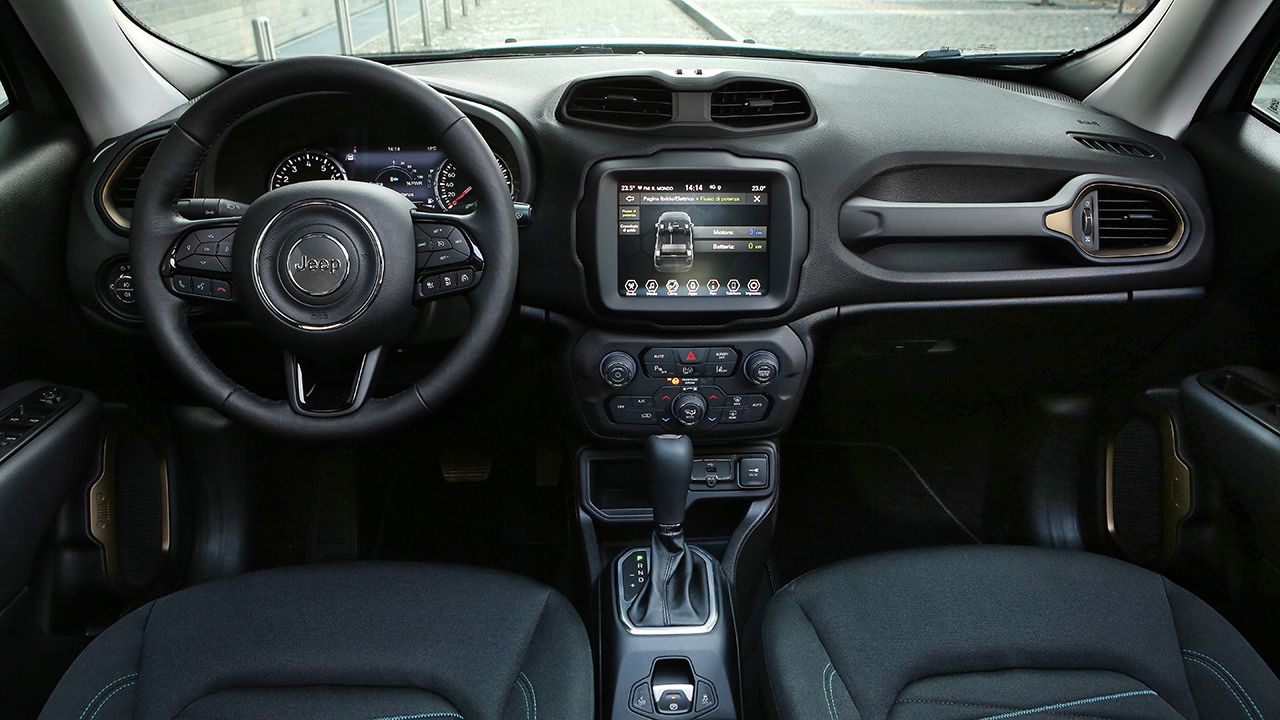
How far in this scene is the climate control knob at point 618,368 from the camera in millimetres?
1767

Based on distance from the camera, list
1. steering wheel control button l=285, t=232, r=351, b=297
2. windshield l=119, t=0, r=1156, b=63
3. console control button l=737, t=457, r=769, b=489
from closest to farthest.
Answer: steering wheel control button l=285, t=232, r=351, b=297 < console control button l=737, t=457, r=769, b=489 < windshield l=119, t=0, r=1156, b=63

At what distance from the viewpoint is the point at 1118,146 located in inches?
71.9

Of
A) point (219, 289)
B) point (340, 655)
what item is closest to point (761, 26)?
point (219, 289)

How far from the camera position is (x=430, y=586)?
1410mm

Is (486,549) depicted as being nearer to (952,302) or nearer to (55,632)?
(55,632)

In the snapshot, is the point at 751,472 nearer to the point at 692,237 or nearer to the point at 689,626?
the point at 689,626

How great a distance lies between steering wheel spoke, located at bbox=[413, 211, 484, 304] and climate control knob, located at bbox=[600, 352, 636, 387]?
45 centimetres

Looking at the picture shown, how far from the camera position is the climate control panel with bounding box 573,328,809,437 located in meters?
1.78

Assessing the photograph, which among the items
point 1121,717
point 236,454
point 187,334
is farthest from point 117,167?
point 1121,717

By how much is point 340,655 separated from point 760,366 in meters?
0.92

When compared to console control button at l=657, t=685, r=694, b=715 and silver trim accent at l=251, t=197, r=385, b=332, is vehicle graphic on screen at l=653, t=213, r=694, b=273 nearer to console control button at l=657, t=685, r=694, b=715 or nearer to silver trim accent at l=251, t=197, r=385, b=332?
silver trim accent at l=251, t=197, r=385, b=332

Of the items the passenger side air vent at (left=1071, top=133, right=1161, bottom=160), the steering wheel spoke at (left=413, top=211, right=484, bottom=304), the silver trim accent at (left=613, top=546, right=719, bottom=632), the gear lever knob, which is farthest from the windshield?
the silver trim accent at (left=613, top=546, right=719, bottom=632)

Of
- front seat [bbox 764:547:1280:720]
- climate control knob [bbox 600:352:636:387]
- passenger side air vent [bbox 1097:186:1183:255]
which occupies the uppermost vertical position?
passenger side air vent [bbox 1097:186:1183:255]

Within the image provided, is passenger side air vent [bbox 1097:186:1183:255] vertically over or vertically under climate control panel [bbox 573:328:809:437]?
over
